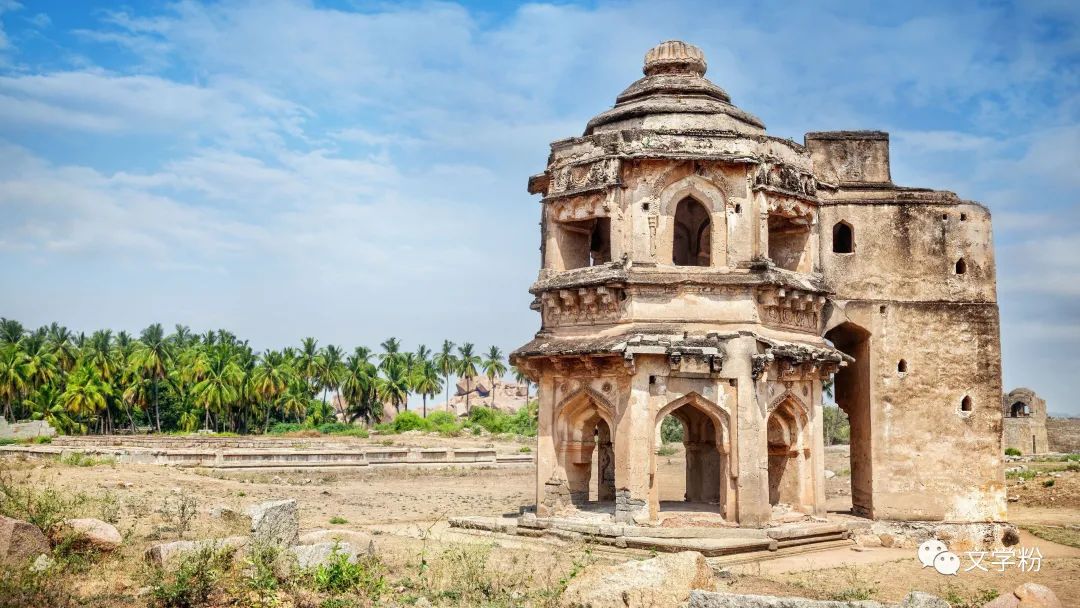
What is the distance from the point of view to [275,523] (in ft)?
39.0

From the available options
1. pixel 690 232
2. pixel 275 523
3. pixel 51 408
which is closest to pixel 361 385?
pixel 51 408

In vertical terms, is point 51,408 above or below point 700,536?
above

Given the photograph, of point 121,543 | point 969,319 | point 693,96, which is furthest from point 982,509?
point 121,543

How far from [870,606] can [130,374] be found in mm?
56313

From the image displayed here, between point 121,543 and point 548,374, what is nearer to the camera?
point 121,543

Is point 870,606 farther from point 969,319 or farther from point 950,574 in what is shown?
point 969,319

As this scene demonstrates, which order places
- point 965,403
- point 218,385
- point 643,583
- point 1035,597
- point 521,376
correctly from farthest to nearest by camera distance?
point 218,385 < point 521,376 < point 965,403 < point 643,583 < point 1035,597

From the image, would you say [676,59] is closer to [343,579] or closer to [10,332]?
[343,579]

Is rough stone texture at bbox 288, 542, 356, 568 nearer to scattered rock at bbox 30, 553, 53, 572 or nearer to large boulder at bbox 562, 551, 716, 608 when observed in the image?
scattered rock at bbox 30, 553, 53, 572

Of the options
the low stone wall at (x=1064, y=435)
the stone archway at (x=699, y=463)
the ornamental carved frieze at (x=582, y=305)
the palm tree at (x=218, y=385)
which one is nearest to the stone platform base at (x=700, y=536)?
the stone archway at (x=699, y=463)

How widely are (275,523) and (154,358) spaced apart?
163ft

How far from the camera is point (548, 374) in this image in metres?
16.5

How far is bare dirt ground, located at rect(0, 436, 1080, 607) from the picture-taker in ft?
39.2

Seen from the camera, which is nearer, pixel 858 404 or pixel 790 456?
pixel 790 456
